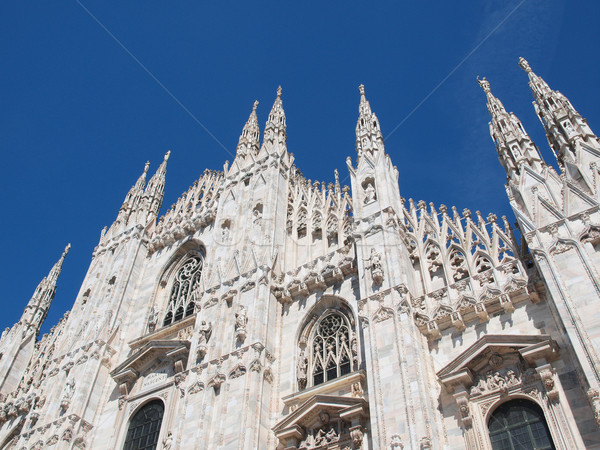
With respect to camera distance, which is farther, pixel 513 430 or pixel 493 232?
pixel 493 232

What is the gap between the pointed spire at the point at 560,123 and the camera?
15.7m

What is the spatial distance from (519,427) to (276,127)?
15.7 meters

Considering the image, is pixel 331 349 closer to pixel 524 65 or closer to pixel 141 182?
pixel 524 65

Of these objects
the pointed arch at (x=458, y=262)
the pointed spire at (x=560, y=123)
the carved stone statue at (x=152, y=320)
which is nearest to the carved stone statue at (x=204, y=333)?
the carved stone statue at (x=152, y=320)

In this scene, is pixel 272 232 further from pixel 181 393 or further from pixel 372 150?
pixel 181 393

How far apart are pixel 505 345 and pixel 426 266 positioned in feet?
12.3

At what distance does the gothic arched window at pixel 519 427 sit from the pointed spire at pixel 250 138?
14.9 m

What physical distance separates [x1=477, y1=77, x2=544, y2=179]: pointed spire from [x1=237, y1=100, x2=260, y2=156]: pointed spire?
9.70 metres

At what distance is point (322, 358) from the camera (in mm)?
16609

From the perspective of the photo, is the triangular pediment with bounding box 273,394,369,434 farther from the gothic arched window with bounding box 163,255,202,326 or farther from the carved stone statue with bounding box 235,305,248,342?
the gothic arched window with bounding box 163,255,202,326

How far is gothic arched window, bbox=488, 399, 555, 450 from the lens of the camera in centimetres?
1191

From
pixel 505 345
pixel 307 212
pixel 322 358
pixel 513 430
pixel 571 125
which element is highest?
pixel 307 212

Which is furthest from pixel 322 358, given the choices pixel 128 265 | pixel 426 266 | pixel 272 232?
pixel 128 265

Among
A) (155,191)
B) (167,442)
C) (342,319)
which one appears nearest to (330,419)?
(342,319)
